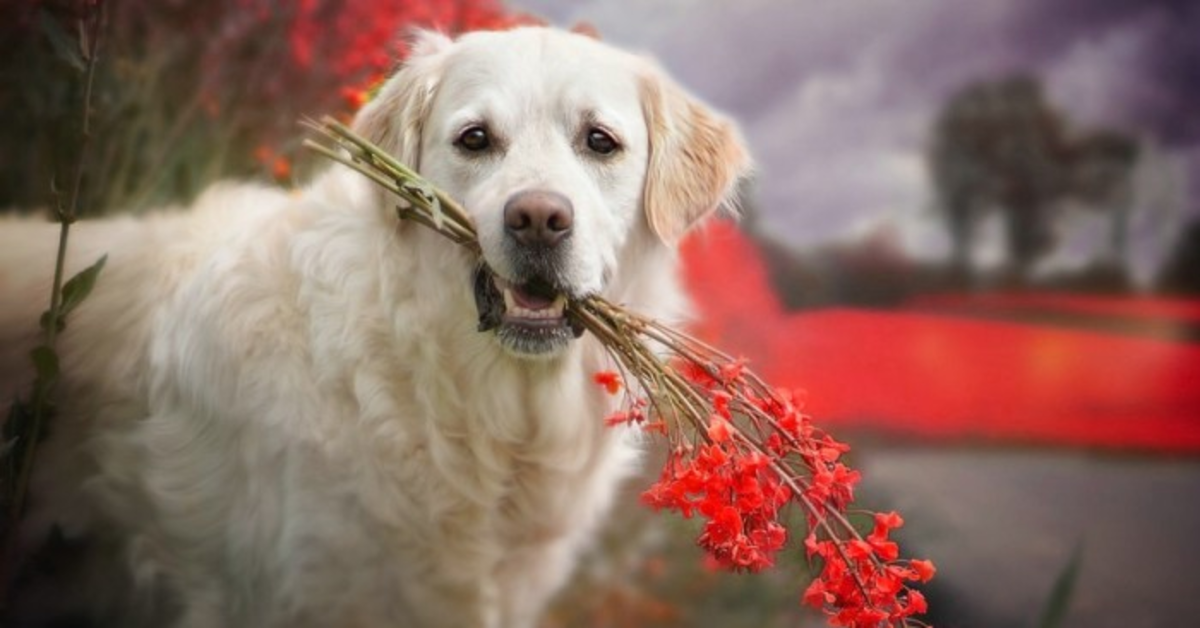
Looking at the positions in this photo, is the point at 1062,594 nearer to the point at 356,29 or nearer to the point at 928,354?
the point at 928,354

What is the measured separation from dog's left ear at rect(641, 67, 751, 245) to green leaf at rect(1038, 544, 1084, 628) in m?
1.46

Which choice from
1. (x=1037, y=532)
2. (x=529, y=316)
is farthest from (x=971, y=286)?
(x=529, y=316)

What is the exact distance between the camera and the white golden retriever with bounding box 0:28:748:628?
1889 mm

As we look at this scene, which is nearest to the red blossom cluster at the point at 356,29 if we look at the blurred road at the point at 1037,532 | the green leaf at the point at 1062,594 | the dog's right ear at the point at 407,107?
the dog's right ear at the point at 407,107

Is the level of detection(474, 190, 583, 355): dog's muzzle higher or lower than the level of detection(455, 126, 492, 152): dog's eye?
lower

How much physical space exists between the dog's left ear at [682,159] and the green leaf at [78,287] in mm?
980

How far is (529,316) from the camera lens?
1.84 m

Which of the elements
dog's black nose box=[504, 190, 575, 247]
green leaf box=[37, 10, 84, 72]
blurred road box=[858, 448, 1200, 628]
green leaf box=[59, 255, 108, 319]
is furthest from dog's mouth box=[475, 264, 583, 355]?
blurred road box=[858, 448, 1200, 628]

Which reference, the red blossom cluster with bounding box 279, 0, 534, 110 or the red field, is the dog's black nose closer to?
the red blossom cluster with bounding box 279, 0, 534, 110

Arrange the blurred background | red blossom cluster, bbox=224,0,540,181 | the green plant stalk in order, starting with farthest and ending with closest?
the blurred background
red blossom cluster, bbox=224,0,540,181
the green plant stalk

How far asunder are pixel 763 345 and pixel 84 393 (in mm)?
1538

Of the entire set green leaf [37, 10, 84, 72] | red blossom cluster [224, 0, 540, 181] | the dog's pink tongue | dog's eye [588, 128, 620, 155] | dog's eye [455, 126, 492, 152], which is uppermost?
red blossom cluster [224, 0, 540, 181]

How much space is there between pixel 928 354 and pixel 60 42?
2.03 metres

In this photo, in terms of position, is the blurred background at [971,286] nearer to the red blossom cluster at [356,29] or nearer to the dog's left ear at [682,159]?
the red blossom cluster at [356,29]
